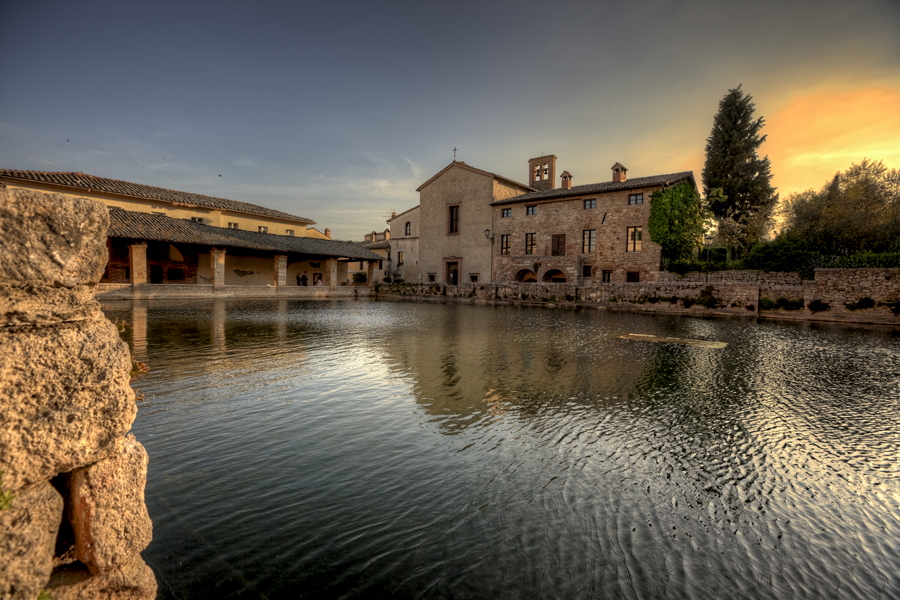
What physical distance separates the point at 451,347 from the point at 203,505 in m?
7.38

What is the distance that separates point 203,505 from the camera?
122 inches

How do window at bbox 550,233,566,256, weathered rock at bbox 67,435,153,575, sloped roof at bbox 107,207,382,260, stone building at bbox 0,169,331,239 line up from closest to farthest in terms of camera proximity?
weathered rock at bbox 67,435,153,575 < sloped roof at bbox 107,207,382,260 < stone building at bbox 0,169,331,239 < window at bbox 550,233,566,256

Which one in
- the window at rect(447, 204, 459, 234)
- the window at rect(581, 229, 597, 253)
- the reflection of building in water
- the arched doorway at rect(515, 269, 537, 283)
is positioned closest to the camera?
the reflection of building in water

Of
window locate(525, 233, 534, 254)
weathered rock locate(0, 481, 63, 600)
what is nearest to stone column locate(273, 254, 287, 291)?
window locate(525, 233, 534, 254)

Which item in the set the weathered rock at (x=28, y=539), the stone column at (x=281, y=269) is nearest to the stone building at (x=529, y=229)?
the stone column at (x=281, y=269)

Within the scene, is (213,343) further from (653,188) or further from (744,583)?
(653,188)

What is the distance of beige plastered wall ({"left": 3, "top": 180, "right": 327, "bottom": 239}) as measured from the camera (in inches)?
1212

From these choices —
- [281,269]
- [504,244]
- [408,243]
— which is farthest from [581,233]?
[281,269]

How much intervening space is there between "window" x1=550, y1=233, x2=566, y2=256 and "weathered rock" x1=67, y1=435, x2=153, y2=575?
109 feet

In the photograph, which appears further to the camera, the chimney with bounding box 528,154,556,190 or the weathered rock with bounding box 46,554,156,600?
the chimney with bounding box 528,154,556,190

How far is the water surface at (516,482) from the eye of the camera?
2537 mm

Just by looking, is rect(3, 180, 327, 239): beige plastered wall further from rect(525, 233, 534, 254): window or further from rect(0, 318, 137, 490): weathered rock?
rect(0, 318, 137, 490): weathered rock

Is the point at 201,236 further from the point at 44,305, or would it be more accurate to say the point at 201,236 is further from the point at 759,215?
the point at 759,215

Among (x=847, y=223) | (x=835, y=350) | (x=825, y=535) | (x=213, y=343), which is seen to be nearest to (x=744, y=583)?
(x=825, y=535)
